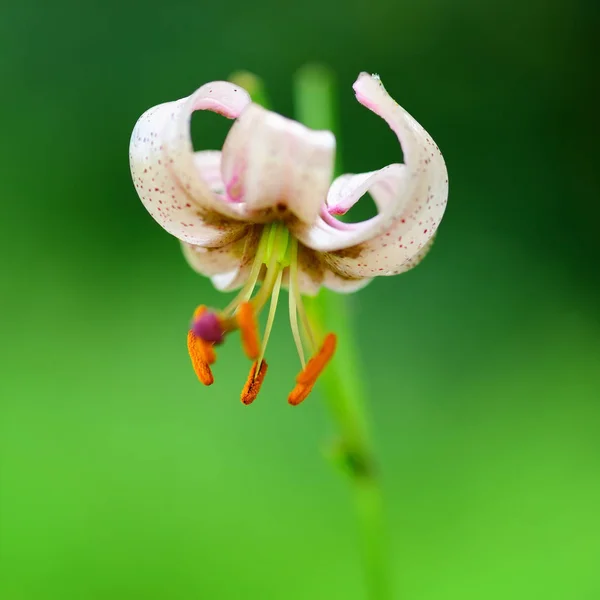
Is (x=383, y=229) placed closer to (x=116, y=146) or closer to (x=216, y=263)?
(x=216, y=263)

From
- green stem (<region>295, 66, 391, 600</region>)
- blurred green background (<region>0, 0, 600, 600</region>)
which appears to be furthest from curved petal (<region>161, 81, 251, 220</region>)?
blurred green background (<region>0, 0, 600, 600</region>)

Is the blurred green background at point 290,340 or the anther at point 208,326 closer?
the anther at point 208,326

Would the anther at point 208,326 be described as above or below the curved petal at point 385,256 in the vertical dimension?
below

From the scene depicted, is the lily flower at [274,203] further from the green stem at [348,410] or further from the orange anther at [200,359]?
the green stem at [348,410]

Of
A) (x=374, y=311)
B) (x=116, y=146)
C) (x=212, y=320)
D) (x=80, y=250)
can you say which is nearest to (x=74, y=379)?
(x=80, y=250)

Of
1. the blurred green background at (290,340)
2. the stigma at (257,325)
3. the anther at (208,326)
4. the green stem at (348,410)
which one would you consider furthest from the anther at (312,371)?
the blurred green background at (290,340)

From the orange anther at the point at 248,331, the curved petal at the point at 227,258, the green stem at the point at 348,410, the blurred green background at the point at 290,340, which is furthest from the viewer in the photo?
the blurred green background at the point at 290,340
